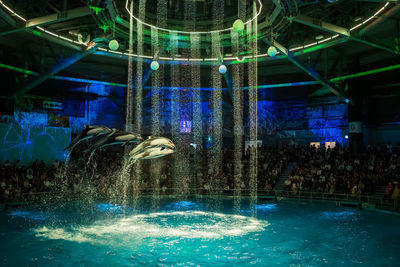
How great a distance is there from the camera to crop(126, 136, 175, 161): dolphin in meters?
9.93

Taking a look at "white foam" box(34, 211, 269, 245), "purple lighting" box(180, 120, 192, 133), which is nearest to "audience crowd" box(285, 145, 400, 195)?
"white foam" box(34, 211, 269, 245)

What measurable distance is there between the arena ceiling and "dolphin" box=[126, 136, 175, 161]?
7.06 m

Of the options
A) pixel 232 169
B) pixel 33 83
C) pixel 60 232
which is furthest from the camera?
pixel 232 169

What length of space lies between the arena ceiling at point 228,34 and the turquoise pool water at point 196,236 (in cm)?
866

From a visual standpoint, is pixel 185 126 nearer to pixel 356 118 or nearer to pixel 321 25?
pixel 356 118

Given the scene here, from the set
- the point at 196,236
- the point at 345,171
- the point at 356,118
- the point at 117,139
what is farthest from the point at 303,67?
the point at 117,139

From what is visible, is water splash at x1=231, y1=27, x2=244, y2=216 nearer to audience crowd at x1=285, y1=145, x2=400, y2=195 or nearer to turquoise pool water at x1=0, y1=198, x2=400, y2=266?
audience crowd at x1=285, y1=145, x2=400, y2=195

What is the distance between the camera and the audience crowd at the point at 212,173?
19000 mm

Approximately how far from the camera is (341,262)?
8.74 m

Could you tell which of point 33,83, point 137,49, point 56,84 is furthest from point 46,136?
point 137,49

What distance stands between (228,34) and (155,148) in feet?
36.8

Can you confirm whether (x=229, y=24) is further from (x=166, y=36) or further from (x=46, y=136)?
(x=46, y=136)

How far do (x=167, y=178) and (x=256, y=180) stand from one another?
249 inches

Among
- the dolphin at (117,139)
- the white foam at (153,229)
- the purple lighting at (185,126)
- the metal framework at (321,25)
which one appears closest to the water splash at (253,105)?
the metal framework at (321,25)
